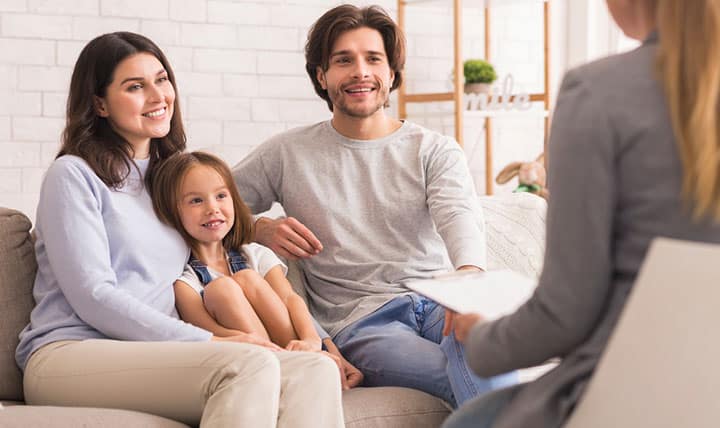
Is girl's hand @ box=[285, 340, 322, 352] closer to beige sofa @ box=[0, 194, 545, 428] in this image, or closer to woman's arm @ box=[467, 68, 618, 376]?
beige sofa @ box=[0, 194, 545, 428]

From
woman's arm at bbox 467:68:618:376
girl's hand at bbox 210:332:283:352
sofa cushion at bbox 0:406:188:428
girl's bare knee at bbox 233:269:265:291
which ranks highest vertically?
woman's arm at bbox 467:68:618:376

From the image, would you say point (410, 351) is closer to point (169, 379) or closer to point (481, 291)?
point (169, 379)

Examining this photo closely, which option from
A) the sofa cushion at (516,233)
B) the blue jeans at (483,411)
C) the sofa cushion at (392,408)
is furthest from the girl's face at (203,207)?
the blue jeans at (483,411)

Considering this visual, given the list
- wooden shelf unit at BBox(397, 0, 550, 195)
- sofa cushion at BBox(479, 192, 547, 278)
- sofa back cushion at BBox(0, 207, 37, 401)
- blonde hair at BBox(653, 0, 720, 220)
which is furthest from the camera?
wooden shelf unit at BBox(397, 0, 550, 195)

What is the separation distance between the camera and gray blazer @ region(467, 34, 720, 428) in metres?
1.10

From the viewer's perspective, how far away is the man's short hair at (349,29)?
265 cm

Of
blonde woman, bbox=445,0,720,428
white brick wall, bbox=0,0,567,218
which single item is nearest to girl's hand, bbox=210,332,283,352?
blonde woman, bbox=445,0,720,428

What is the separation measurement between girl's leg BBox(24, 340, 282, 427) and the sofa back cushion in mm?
153

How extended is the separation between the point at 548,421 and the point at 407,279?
134cm

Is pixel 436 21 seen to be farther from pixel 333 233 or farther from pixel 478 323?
pixel 478 323

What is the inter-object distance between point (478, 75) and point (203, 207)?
2273 mm

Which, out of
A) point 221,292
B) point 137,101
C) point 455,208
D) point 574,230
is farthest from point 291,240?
point 574,230

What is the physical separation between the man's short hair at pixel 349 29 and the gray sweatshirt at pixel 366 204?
7.7 inches

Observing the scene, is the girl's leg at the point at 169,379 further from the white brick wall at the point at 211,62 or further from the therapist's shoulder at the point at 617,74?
the white brick wall at the point at 211,62
